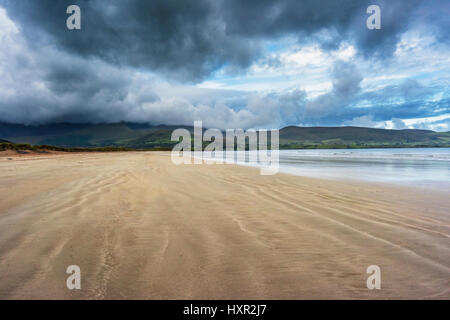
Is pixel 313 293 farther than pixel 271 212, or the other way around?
pixel 271 212

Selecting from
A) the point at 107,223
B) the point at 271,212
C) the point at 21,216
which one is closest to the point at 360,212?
the point at 271,212

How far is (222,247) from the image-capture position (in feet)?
13.3

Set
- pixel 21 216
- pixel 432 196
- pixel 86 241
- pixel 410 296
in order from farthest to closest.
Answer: pixel 432 196, pixel 21 216, pixel 86 241, pixel 410 296

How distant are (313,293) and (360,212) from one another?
427 centimetres

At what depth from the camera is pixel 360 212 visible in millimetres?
6379

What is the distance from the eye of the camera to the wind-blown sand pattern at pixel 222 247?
2.86 metres

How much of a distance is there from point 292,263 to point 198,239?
1.61 m

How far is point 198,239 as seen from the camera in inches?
174

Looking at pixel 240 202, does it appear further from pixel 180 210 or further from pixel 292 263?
pixel 292 263

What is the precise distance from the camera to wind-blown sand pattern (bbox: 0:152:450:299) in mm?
2859
